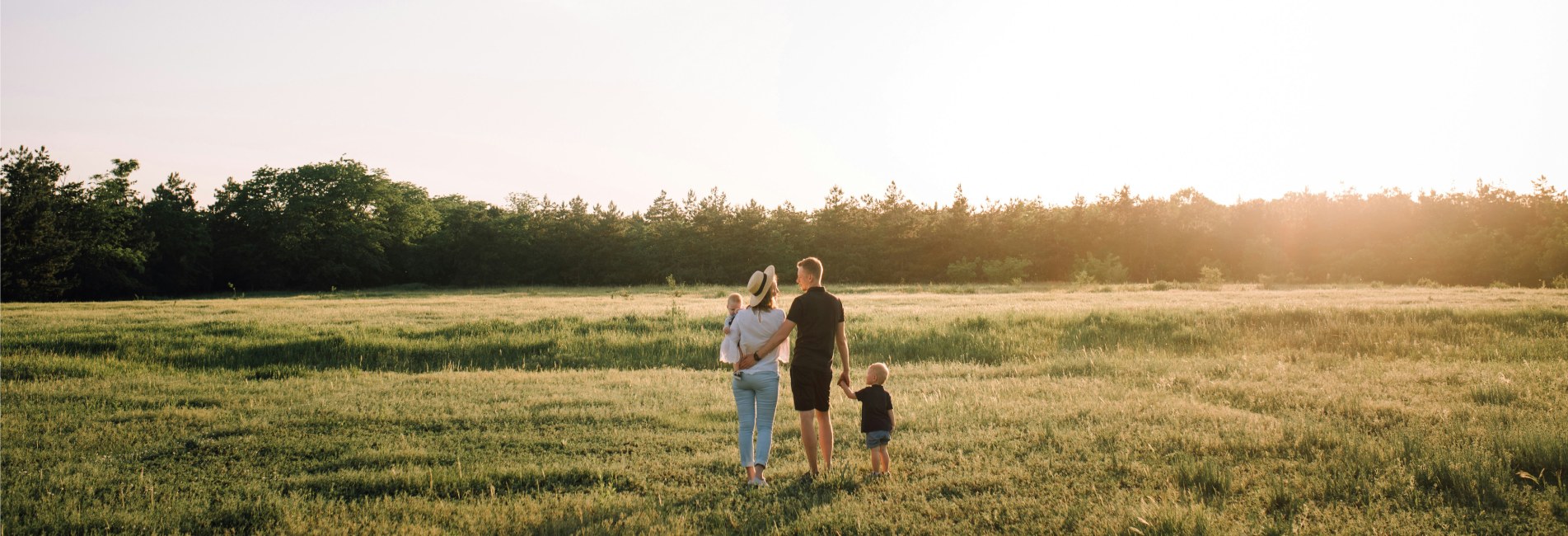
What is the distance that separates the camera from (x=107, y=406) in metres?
10.7

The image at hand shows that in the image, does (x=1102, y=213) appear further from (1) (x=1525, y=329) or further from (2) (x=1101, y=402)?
(2) (x=1101, y=402)

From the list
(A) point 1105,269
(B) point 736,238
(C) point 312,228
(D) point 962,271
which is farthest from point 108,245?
(A) point 1105,269

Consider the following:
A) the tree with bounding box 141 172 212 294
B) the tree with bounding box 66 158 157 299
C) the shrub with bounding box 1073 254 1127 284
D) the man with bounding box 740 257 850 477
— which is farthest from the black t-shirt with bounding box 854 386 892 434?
the tree with bounding box 141 172 212 294

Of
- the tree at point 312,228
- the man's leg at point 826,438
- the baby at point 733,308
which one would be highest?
the tree at point 312,228

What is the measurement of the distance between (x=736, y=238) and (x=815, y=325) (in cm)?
6518

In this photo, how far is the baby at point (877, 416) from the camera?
6.95 m

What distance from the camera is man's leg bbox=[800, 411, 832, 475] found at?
22.8ft

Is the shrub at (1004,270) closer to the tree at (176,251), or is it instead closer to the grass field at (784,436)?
the grass field at (784,436)

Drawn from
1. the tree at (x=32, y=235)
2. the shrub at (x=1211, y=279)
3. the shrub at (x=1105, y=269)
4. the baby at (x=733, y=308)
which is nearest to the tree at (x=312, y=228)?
the tree at (x=32, y=235)

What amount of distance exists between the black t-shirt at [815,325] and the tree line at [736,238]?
57426 mm

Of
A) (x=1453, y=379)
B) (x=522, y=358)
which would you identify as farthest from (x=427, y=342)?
(x=1453, y=379)

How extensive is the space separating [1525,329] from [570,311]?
26.9 m

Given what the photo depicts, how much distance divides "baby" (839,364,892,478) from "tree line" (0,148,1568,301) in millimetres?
57046

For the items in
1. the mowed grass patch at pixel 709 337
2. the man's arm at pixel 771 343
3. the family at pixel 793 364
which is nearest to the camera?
the man's arm at pixel 771 343
